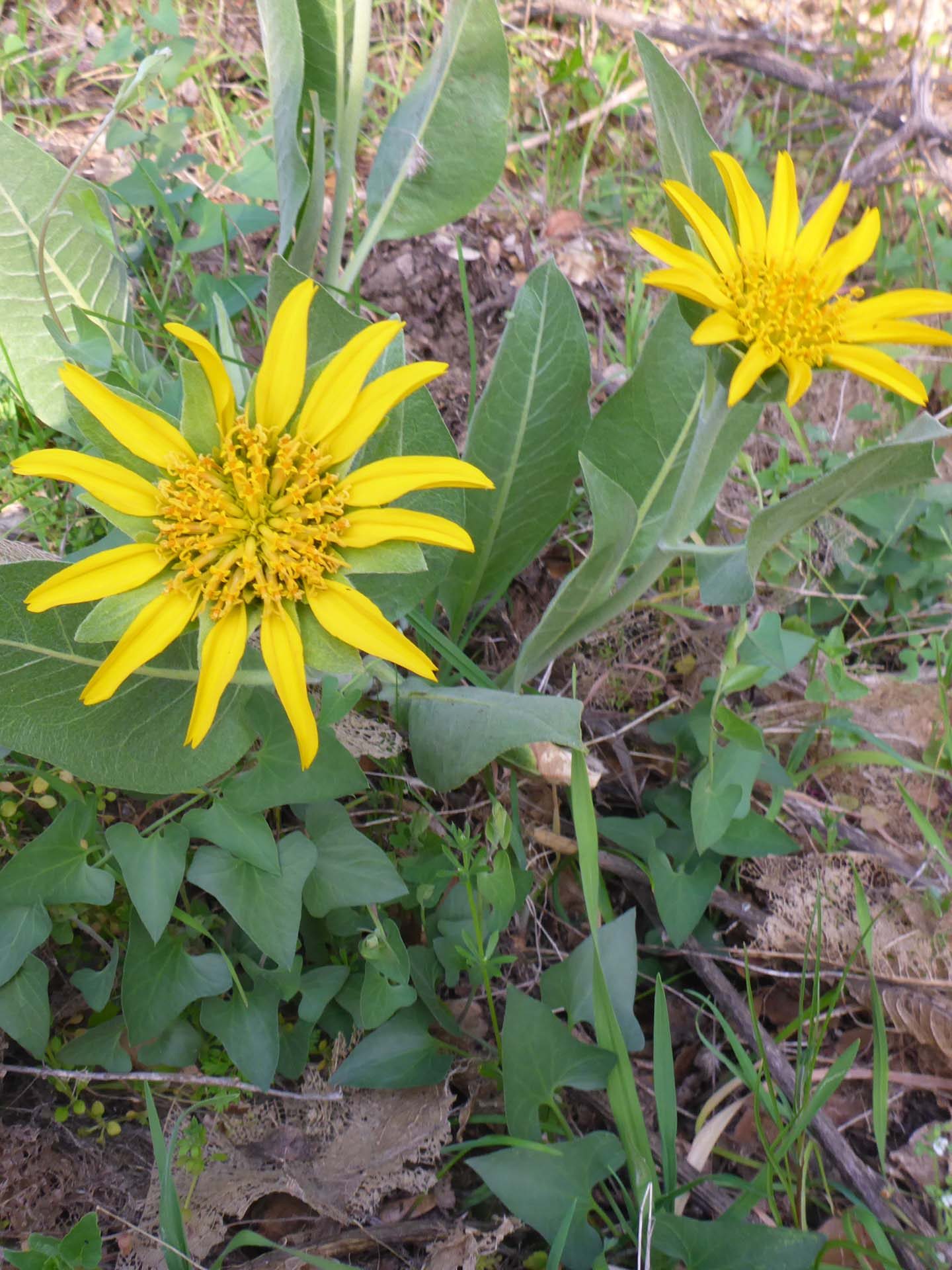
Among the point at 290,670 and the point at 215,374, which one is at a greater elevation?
the point at 215,374

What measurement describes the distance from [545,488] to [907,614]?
1.19 metres

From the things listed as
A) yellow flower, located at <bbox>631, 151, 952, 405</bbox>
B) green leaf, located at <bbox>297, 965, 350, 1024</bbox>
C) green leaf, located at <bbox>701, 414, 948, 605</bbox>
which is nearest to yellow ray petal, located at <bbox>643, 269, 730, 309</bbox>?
yellow flower, located at <bbox>631, 151, 952, 405</bbox>

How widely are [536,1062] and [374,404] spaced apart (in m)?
1.20

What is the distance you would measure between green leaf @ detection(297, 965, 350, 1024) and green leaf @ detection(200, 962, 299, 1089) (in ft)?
0.11

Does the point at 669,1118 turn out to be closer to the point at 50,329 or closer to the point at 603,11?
the point at 50,329

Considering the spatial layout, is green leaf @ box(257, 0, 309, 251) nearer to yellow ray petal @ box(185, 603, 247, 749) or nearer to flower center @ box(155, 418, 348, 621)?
flower center @ box(155, 418, 348, 621)

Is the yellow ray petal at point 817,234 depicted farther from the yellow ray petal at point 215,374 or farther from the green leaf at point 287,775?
the green leaf at point 287,775

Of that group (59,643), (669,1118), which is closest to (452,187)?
(59,643)

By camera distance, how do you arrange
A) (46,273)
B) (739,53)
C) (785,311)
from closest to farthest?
1. (785,311)
2. (46,273)
3. (739,53)

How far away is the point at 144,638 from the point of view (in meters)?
1.46

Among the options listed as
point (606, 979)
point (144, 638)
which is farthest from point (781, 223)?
point (606, 979)

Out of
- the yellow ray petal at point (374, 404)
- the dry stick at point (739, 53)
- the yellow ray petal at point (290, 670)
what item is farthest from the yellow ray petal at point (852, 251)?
the dry stick at point (739, 53)

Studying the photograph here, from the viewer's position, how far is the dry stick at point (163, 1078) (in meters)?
1.81

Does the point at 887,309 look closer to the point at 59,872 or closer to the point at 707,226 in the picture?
the point at 707,226
